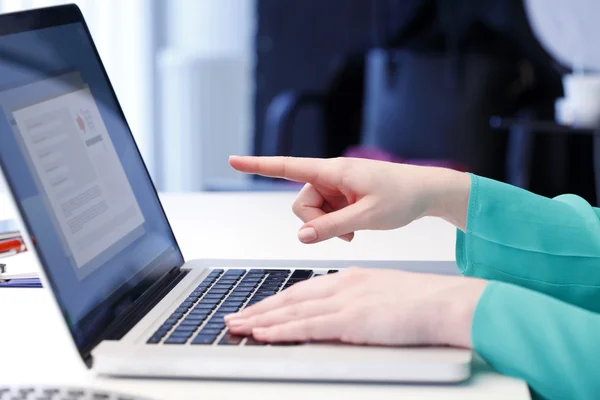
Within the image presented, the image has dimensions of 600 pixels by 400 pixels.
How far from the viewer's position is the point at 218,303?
75 cm

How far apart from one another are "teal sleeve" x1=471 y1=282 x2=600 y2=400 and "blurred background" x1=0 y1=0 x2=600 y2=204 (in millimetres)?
2179

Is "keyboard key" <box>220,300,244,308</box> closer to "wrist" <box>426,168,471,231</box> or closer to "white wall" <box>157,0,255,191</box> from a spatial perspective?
"wrist" <box>426,168,471,231</box>

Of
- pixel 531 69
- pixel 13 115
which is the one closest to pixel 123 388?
pixel 13 115

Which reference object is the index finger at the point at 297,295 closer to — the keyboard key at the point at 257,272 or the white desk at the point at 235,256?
the white desk at the point at 235,256

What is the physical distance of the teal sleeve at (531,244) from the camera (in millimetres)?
828

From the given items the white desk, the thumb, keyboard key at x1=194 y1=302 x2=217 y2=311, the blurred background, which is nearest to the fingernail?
the thumb

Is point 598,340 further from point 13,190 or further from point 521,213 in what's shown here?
point 13,190

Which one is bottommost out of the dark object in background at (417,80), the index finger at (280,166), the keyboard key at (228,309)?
the dark object in background at (417,80)

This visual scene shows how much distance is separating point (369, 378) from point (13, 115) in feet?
1.05

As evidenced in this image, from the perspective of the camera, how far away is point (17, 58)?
0.72 m

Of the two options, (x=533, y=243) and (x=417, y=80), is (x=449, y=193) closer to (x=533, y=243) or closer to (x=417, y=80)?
(x=533, y=243)

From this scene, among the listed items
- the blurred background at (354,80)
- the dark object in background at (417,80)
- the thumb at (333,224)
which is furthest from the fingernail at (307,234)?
the dark object in background at (417,80)

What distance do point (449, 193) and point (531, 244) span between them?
87 millimetres

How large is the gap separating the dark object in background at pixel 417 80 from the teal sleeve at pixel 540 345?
8.07 ft
